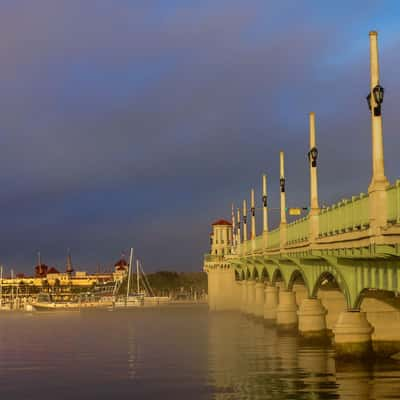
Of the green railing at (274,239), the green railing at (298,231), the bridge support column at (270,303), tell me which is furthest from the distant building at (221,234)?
the green railing at (298,231)

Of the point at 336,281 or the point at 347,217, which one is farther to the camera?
the point at 336,281

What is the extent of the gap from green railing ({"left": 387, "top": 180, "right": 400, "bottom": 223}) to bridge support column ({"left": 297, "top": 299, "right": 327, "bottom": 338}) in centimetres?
3263

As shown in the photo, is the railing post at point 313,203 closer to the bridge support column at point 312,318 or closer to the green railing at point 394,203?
the bridge support column at point 312,318

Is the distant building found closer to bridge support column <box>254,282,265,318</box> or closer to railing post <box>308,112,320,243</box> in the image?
bridge support column <box>254,282,265,318</box>

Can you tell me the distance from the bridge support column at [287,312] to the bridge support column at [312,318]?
17.3 metres

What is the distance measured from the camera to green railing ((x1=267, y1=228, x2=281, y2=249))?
88231 millimetres

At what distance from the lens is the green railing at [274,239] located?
289ft

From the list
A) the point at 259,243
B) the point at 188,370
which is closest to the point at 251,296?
the point at 259,243

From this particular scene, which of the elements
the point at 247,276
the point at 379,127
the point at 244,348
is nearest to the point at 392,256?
the point at 379,127

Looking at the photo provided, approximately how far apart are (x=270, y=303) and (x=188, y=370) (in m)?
53.8

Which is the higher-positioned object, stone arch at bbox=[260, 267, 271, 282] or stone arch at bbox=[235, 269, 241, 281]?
stone arch at bbox=[235, 269, 241, 281]

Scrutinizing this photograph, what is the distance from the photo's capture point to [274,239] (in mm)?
91875

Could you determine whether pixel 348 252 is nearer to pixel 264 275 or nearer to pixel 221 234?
pixel 264 275

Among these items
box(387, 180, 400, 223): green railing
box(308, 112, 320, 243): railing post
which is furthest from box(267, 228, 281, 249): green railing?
box(387, 180, 400, 223): green railing
